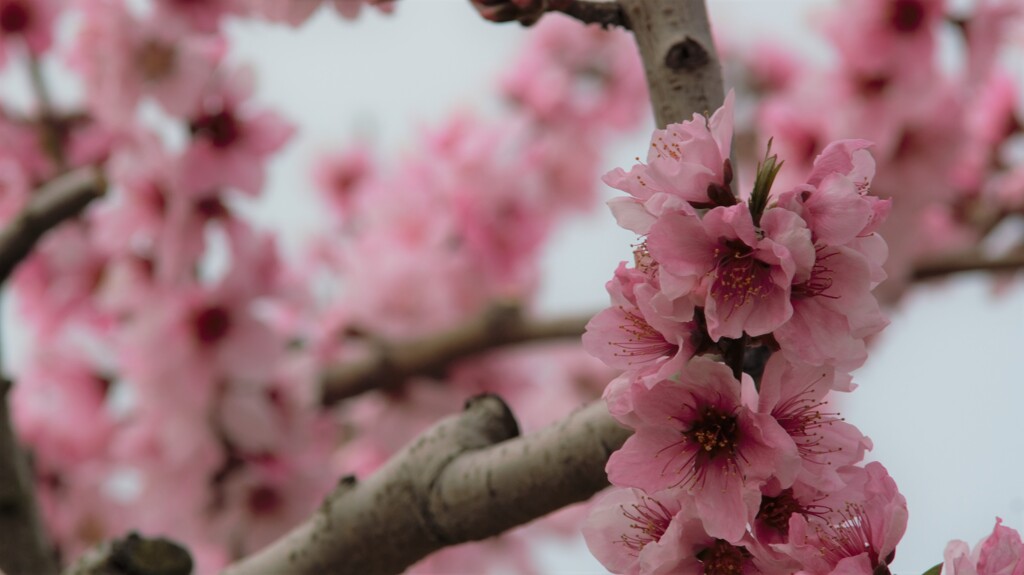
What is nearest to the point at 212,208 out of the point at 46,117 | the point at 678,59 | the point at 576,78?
the point at 46,117

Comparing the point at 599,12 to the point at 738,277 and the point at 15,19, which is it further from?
the point at 15,19

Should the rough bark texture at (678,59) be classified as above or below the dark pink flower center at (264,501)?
above

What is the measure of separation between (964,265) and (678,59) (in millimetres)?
1825

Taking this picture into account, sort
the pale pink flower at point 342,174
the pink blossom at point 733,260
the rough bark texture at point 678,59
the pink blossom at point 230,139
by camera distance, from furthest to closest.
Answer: the pale pink flower at point 342,174, the pink blossom at point 230,139, the rough bark texture at point 678,59, the pink blossom at point 733,260

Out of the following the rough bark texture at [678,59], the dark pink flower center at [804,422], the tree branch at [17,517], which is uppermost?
the rough bark texture at [678,59]

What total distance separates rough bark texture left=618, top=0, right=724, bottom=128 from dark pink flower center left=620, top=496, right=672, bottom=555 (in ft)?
0.96

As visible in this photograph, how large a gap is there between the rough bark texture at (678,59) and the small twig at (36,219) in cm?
91

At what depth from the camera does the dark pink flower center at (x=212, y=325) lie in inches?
81.7

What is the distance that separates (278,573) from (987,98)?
2.41 m

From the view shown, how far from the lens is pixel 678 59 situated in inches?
35.3

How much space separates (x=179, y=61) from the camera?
2.05 m

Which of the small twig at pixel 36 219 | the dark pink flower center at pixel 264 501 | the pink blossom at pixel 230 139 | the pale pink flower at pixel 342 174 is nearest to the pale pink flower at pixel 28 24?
the pink blossom at pixel 230 139

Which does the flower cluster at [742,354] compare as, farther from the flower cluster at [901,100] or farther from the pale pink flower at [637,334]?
the flower cluster at [901,100]

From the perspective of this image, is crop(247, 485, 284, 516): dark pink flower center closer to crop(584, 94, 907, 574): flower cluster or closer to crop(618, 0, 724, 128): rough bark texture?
crop(618, 0, 724, 128): rough bark texture
